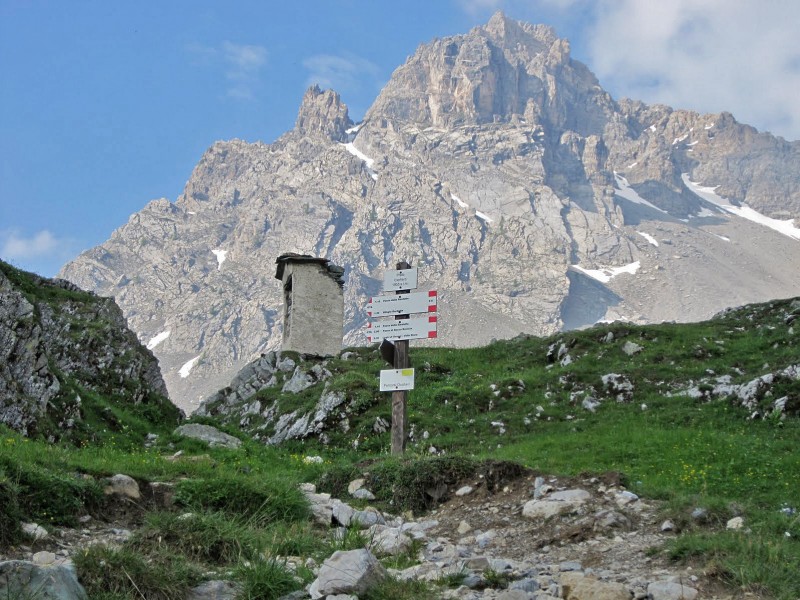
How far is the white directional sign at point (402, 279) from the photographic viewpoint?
1711 cm

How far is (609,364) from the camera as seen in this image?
24828 mm

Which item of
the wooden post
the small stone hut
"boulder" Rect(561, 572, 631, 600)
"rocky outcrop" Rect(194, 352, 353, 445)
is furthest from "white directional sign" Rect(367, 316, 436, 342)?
the small stone hut

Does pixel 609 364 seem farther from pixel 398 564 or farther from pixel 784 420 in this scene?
pixel 398 564

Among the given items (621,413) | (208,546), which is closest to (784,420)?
(621,413)

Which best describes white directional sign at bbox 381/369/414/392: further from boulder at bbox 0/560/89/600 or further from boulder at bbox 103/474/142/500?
boulder at bbox 0/560/89/600

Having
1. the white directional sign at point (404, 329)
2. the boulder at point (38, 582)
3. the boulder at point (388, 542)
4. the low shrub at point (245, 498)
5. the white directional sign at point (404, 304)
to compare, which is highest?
the white directional sign at point (404, 304)

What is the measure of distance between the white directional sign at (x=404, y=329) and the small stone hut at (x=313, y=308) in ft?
67.9

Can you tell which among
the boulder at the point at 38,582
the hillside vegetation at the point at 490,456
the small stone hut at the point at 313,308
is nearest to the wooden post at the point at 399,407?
the hillside vegetation at the point at 490,456

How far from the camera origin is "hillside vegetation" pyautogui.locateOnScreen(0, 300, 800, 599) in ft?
25.3

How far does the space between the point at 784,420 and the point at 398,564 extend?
37.2ft

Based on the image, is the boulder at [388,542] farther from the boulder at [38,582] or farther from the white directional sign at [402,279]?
the white directional sign at [402,279]

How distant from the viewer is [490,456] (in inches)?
614

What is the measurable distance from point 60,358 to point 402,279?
10.2m

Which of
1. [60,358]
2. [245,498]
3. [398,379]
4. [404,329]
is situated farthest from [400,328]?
[60,358]
